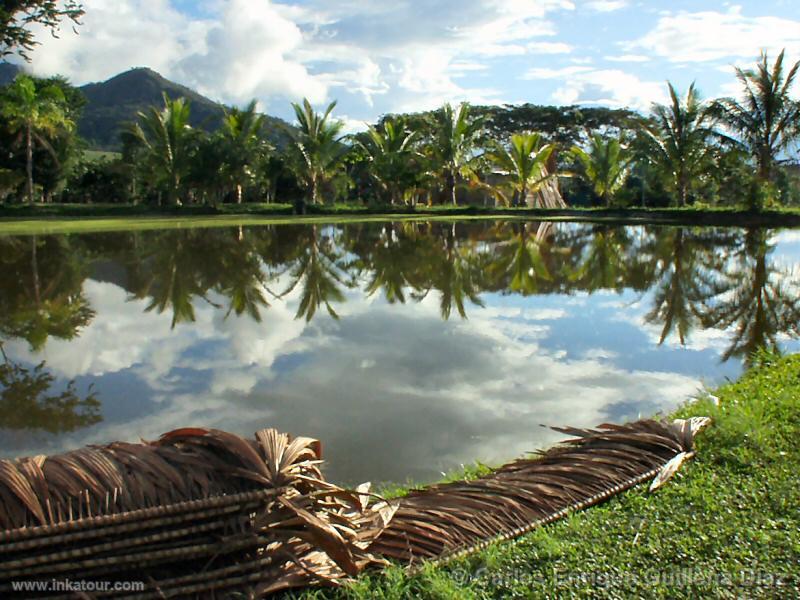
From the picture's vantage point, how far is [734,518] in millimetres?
2084

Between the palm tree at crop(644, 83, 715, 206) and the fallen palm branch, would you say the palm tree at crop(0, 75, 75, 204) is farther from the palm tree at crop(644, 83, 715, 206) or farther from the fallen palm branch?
the fallen palm branch

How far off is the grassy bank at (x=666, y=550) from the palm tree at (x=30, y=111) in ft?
89.2

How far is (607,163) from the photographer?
2506 cm

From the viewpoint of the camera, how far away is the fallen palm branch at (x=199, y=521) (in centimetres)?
134

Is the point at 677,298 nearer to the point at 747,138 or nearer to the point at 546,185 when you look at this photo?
the point at 747,138

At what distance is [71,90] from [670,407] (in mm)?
37685

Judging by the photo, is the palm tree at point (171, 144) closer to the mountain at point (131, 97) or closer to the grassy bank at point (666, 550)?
the grassy bank at point (666, 550)

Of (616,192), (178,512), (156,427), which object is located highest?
(616,192)

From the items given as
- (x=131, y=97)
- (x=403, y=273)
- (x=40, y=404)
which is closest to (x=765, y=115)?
(x=403, y=273)

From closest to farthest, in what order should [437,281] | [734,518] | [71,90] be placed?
[734,518], [437,281], [71,90]

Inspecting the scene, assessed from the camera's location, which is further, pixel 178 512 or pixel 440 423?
pixel 440 423

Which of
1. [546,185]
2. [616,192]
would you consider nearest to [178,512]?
[616,192]

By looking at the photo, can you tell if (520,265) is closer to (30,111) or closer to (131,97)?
(30,111)

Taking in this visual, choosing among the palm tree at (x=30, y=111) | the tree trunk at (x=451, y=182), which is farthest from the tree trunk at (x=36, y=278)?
the tree trunk at (x=451, y=182)
